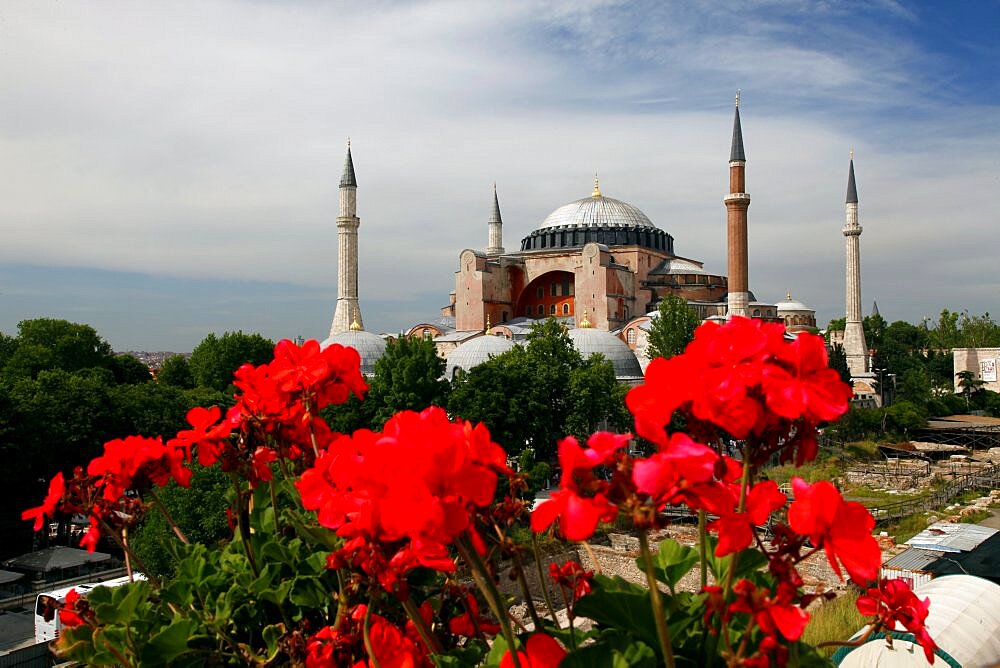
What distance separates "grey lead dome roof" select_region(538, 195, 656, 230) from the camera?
4172 cm

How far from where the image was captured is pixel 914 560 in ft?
37.2

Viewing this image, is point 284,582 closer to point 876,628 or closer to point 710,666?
point 710,666

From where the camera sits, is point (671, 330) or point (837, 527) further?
point (671, 330)

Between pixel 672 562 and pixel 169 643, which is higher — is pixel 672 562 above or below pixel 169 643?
above

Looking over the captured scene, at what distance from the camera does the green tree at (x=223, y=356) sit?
94.6 ft

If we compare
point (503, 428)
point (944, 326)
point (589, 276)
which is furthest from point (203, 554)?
point (944, 326)

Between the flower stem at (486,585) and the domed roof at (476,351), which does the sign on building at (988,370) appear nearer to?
the domed roof at (476,351)

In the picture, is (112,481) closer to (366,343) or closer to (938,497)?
(938,497)

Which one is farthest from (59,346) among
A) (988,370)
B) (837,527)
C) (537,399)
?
(988,370)

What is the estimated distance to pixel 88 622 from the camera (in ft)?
6.38

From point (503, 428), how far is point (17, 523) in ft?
35.5

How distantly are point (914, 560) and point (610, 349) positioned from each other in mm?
18077

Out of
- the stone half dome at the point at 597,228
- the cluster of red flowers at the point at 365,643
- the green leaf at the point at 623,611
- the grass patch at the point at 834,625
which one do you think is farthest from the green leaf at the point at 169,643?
the stone half dome at the point at 597,228

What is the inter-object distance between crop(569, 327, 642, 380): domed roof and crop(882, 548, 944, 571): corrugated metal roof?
54.5 ft
